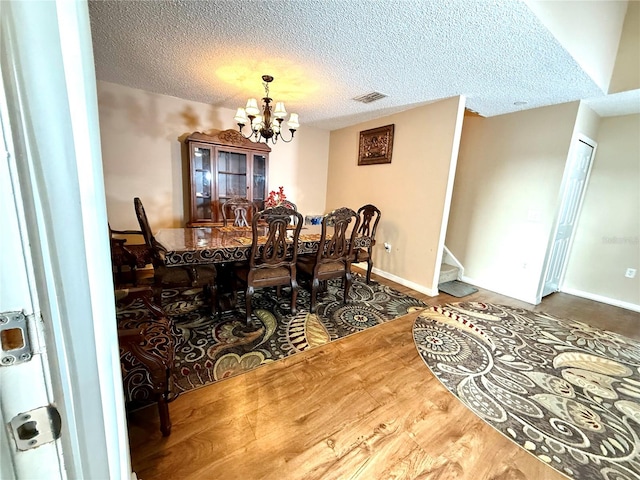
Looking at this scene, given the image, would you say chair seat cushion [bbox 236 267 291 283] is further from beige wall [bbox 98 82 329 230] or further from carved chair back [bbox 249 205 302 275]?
beige wall [bbox 98 82 329 230]

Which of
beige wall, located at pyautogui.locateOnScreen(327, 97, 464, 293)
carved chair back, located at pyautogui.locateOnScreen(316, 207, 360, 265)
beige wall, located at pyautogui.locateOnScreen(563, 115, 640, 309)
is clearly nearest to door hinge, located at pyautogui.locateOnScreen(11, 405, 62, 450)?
carved chair back, located at pyautogui.locateOnScreen(316, 207, 360, 265)

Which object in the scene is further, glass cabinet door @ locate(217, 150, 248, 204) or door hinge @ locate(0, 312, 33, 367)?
glass cabinet door @ locate(217, 150, 248, 204)

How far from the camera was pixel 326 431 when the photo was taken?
1348 mm

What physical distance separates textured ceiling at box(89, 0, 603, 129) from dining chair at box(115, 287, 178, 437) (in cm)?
196

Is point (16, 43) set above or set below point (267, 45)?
below

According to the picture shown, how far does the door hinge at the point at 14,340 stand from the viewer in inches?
13.6

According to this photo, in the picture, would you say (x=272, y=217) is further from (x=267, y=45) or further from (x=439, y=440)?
(x=439, y=440)

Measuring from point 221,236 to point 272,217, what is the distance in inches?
29.9

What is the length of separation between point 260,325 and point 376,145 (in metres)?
3.04

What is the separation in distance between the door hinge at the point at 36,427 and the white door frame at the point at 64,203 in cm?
1

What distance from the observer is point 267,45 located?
6.87ft

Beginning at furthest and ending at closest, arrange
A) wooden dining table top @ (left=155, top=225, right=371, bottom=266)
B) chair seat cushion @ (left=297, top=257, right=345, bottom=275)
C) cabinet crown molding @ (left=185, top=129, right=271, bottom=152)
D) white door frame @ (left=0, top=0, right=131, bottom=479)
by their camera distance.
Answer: cabinet crown molding @ (left=185, top=129, right=271, bottom=152)
chair seat cushion @ (left=297, top=257, right=345, bottom=275)
wooden dining table top @ (left=155, top=225, right=371, bottom=266)
white door frame @ (left=0, top=0, right=131, bottom=479)

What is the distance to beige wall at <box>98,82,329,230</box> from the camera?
3115mm

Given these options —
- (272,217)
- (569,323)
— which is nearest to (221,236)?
(272,217)
